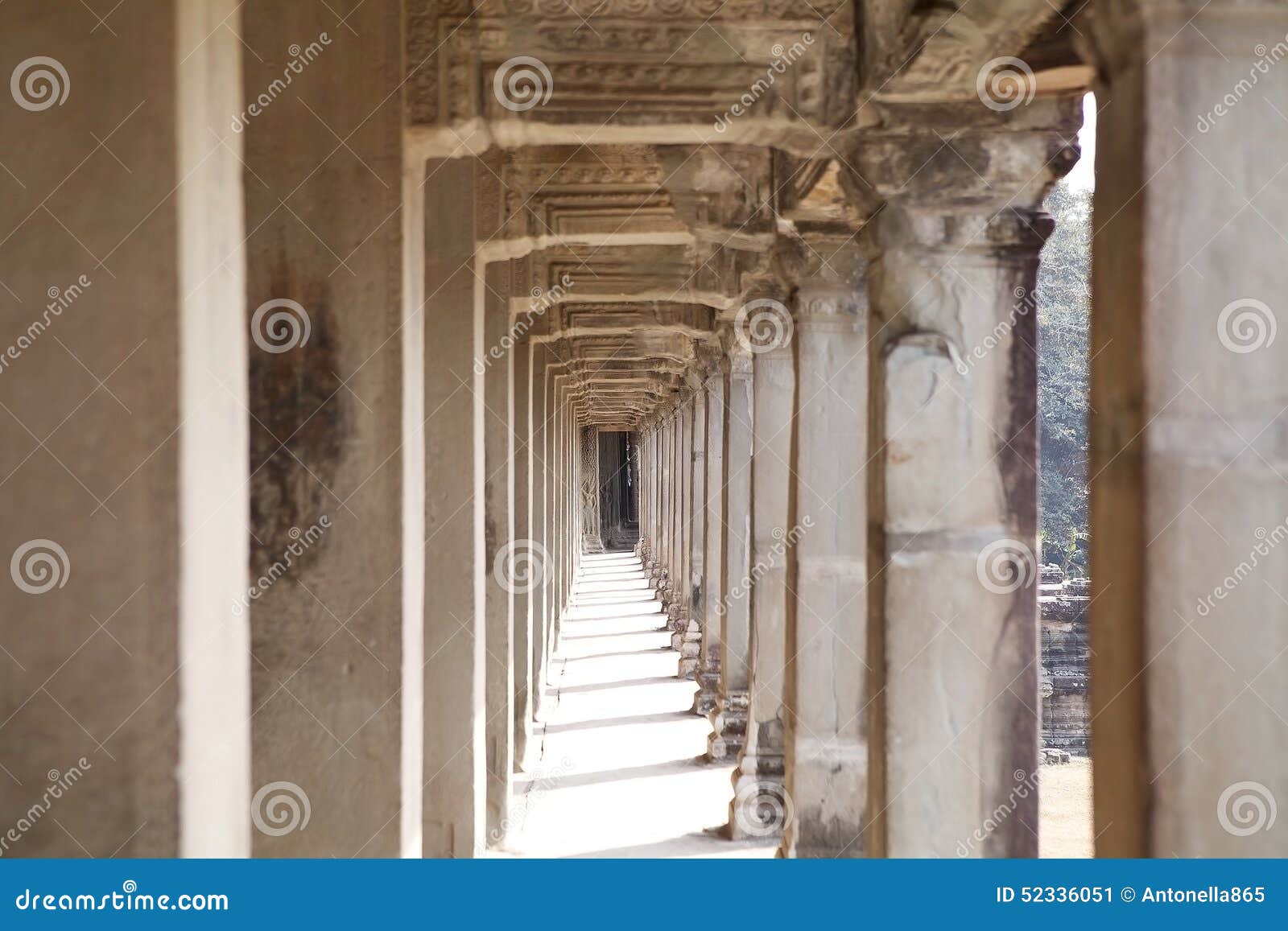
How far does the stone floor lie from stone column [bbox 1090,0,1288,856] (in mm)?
6235

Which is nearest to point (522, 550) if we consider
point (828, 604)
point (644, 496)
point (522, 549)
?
point (522, 549)

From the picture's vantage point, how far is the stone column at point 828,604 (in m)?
7.27

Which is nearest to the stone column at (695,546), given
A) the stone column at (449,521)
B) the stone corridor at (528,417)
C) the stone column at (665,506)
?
the stone column at (665,506)

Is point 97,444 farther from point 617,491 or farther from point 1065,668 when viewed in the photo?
point 617,491

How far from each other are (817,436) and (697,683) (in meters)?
7.58

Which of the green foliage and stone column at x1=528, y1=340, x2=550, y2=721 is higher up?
the green foliage

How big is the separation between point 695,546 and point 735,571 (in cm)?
536

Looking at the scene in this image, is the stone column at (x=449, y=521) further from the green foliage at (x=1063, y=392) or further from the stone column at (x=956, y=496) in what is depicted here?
the green foliage at (x=1063, y=392)

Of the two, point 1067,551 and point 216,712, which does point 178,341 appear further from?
point 1067,551

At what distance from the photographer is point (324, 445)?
432cm

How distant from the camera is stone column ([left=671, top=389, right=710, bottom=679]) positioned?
15.8m

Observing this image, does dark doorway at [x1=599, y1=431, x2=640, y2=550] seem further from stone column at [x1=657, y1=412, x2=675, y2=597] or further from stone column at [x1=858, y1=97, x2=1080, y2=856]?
stone column at [x1=858, y1=97, x2=1080, y2=856]

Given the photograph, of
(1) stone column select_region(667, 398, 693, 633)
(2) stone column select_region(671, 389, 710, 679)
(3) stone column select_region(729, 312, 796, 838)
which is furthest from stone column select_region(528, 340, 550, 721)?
(1) stone column select_region(667, 398, 693, 633)

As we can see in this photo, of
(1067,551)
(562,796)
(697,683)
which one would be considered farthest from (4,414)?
(1067,551)
